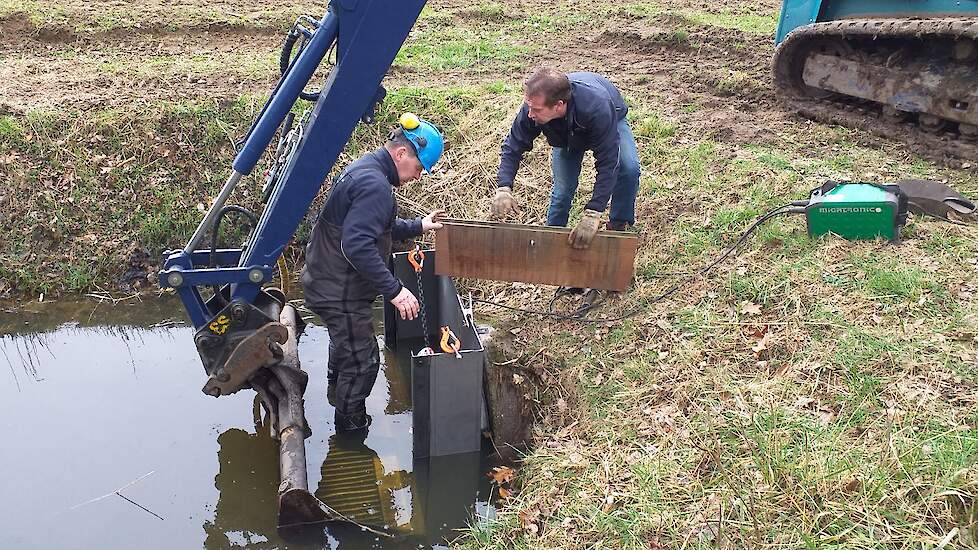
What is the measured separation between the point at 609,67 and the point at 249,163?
691 cm

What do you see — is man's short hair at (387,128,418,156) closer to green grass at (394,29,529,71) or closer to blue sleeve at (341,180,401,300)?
blue sleeve at (341,180,401,300)

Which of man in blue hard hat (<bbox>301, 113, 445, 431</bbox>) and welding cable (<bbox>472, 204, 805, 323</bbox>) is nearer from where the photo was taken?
man in blue hard hat (<bbox>301, 113, 445, 431</bbox>)

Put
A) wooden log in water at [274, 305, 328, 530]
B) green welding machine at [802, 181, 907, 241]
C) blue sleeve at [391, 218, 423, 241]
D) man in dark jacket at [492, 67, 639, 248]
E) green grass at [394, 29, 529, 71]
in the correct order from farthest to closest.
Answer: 1. green grass at [394, 29, 529, 71]
2. green welding machine at [802, 181, 907, 241]
3. blue sleeve at [391, 218, 423, 241]
4. man in dark jacket at [492, 67, 639, 248]
5. wooden log in water at [274, 305, 328, 530]

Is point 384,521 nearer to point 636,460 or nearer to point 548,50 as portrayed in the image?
point 636,460

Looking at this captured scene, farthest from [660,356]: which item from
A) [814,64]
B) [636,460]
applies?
[814,64]

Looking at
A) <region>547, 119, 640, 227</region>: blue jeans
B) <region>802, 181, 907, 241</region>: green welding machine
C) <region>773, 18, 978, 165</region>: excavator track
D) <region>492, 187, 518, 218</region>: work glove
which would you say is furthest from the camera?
<region>773, 18, 978, 165</region>: excavator track

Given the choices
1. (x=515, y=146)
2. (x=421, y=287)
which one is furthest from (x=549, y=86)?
(x=421, y=287)

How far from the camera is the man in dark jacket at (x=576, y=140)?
4305 millimetres

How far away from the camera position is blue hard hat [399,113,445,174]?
4031 mm

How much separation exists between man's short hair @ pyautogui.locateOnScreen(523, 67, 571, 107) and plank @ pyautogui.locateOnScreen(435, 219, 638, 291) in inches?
30.8

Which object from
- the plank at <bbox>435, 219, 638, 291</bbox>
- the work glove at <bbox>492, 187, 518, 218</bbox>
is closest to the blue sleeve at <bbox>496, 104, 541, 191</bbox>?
the work glove at <bbox>492, 187, 518, 218</bbox>

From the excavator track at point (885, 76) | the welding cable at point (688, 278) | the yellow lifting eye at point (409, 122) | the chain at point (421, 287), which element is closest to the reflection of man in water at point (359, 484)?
the chain at point (421, 287)

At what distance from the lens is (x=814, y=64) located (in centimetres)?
748

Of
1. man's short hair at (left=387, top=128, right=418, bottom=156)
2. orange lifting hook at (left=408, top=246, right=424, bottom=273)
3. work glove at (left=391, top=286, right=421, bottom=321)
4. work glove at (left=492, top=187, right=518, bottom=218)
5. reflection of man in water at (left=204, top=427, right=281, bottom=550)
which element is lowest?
reflection of man in water at (left=204, top=427, right=281, bottom=550)
